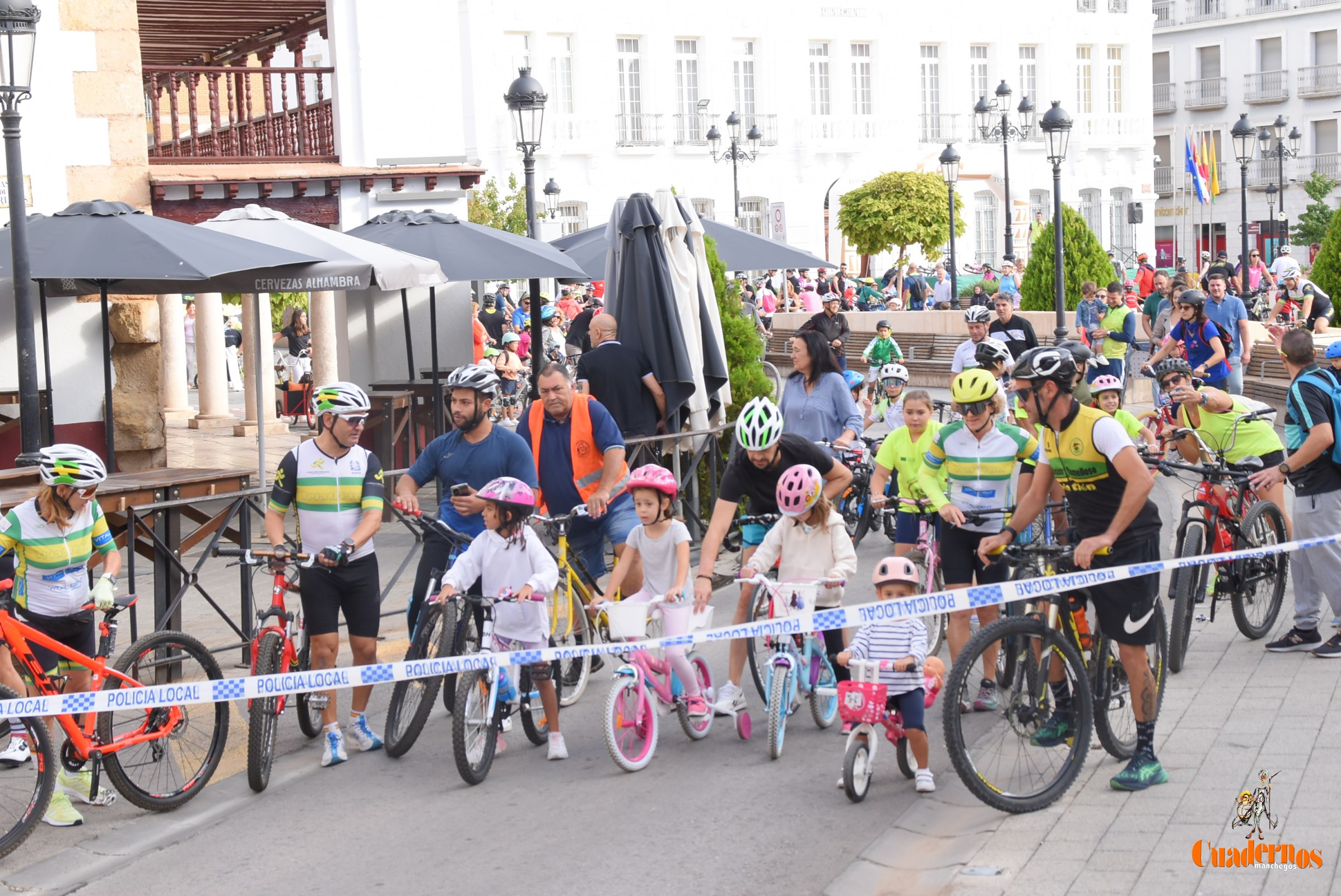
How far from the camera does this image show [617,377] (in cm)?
1057

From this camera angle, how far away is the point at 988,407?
734cm

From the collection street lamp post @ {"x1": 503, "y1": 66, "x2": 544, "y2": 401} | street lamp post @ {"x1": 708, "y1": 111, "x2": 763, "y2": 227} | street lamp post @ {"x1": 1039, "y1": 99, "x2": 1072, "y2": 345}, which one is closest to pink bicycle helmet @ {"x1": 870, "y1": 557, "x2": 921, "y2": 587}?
street lamp post @ {"x1": 503, "y1": 66, "x2": 544, "y2": 401}

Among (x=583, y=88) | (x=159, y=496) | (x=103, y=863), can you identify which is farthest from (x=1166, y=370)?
(x=583, y=88)

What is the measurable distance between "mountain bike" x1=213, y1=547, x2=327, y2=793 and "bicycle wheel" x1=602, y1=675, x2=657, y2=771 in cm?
134

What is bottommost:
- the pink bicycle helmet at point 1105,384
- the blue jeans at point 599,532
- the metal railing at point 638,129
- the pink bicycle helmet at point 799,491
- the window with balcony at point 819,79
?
the blue jeans at point 599,532

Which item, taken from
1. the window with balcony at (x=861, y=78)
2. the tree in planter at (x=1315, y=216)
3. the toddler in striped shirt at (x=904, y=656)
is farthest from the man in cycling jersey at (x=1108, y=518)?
the tree in planter at (x=1315, y=216)

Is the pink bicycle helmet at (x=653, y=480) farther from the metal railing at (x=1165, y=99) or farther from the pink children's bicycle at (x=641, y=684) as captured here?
the metal railing at (x=1165, y=99)

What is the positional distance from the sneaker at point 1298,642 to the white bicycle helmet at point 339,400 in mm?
4705

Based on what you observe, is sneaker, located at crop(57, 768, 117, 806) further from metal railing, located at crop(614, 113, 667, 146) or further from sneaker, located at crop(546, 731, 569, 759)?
metal railing, located at crop(614, 113, 667, 146)

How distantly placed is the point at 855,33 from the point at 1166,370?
43319 millimetres

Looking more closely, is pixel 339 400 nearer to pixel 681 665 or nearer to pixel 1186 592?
pixel 681 665

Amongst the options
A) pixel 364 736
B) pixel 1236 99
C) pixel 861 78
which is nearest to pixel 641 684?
pixel 364 736

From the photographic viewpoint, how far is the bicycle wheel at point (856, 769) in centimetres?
607

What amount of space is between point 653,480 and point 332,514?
4.57 feet
